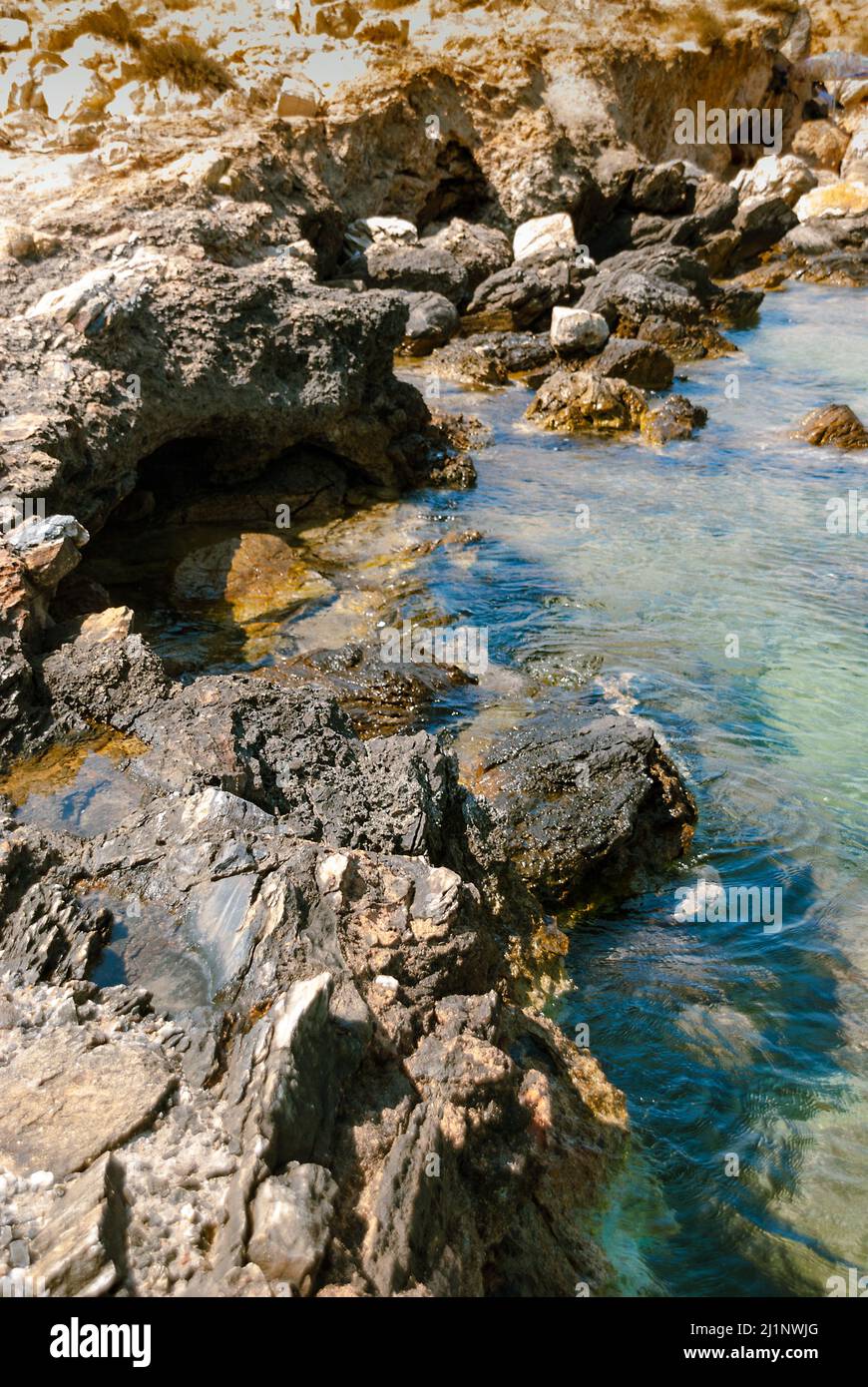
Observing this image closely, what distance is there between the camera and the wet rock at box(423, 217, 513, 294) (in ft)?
75.5

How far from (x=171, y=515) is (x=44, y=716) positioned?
232 inches

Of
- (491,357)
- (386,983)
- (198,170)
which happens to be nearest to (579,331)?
(491,357)

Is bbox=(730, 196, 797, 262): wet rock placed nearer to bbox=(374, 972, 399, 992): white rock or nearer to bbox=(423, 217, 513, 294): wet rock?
bbox=(423, 217, 513, 294): wet rock

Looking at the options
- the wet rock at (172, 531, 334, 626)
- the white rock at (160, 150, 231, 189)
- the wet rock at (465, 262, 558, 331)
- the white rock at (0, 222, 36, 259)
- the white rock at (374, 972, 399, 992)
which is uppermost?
the white rock at (160, 150, 231, 189)

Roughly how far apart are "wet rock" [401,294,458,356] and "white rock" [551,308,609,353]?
90.6 inches

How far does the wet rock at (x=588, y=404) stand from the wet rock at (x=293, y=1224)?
14.4m

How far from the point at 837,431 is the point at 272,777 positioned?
13355mm

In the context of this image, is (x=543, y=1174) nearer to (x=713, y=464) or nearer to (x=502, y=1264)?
(x=502, y=1264)

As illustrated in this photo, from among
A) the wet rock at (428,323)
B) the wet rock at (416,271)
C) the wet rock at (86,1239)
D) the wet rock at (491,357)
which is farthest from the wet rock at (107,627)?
the wet rock at (416,271)

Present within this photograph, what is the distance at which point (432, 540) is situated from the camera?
1137 cm

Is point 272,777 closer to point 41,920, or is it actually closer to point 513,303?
point 41,920

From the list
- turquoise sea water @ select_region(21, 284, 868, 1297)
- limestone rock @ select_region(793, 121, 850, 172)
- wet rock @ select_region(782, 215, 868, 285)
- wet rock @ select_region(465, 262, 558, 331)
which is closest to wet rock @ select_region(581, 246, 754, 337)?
wet rock @ select_region(465, 262, 558, 331)

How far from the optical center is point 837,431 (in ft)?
49.8
